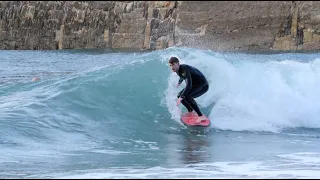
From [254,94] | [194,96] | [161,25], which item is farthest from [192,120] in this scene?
[161,25]

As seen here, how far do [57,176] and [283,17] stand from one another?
44.8 metres

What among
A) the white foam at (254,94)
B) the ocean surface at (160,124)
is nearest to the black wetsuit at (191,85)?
the ocean surface at (160,124)

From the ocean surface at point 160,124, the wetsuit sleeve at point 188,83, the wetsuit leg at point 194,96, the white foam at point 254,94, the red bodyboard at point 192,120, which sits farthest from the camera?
the white foam at point 254,94

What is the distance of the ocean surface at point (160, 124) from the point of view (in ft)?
25.8

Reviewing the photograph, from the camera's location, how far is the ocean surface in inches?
309

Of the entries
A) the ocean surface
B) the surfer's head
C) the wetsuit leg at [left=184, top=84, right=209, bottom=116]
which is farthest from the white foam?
the surfer's head

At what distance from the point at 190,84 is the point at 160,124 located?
1223 millimetres

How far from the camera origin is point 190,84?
11.0 m

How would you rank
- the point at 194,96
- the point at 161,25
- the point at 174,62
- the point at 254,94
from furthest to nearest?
the point at 161,25, the point at 254,94, the point at 194,96, the point at 174,62

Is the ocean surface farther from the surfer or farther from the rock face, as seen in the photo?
the rock face

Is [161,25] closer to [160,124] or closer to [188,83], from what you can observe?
[160,124]

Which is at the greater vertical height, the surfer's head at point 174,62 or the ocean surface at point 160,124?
the surfer's head at point 174,62

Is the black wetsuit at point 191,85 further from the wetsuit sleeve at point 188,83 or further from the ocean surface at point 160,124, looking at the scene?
the ocean surface at point 160,124

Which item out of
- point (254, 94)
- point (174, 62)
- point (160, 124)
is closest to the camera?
point (174, 62)
